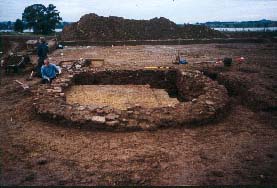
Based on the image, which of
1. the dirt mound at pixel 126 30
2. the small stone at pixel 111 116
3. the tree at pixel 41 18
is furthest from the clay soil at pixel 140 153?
the tree at pixel 41 18

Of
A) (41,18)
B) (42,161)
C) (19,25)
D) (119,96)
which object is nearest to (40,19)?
(41,18)

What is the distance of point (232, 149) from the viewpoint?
5.75 metres

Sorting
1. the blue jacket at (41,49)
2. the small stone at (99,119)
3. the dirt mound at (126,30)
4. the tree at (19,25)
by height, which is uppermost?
the tree at (19,25)

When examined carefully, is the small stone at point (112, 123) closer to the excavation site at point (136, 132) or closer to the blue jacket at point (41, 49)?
the excavation site at point (136, 132)

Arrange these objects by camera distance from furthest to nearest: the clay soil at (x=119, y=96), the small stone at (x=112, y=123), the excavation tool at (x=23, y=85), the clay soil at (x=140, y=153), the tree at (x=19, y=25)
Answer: the tree at (x=19, y=25), the excavation tool at (x=23, y=85), the clay soil at (x=119, y=96), the small stone at (x=112, y=123), the clay soil at (x=140, y=153)

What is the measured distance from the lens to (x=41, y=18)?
42031 mm

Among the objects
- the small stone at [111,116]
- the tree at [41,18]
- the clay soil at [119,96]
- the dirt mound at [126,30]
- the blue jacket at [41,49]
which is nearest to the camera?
the small stone at [111,116]

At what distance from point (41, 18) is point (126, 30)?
18.9 meters

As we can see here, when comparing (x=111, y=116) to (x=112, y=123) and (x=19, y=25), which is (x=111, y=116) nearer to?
(x=112, y=123)

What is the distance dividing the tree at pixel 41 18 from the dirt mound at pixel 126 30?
13000 mm

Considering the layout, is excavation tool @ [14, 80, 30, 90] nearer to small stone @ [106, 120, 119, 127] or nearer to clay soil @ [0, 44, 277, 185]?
clay soil @ [0, 44, 277, 185]

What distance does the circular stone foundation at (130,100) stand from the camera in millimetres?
6598

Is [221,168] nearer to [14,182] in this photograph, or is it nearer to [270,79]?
[14,182]

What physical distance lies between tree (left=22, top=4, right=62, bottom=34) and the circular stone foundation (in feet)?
105
